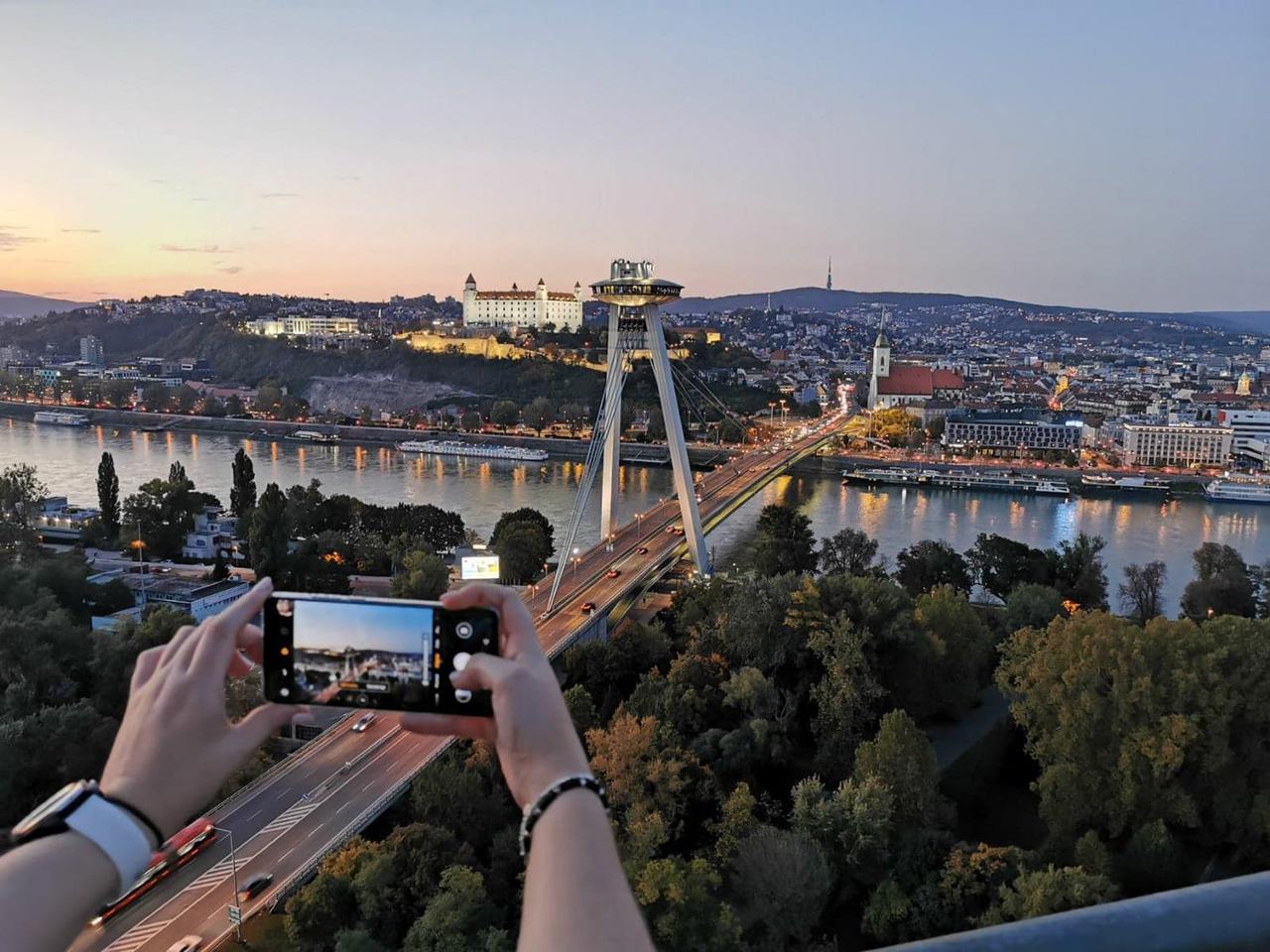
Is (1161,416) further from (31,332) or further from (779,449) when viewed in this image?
(31,332)

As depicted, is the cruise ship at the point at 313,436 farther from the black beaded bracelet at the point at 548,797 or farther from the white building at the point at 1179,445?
the black beaded bracelet at the point at 548,797

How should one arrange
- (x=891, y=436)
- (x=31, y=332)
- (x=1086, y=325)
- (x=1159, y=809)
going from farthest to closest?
(x=1086, y=325), (x=31, y=332), (x=891, y=436), (x=1159, y=809)

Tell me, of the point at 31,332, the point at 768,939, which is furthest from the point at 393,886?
the point at 31,332

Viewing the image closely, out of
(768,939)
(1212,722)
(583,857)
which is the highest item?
(583,857)

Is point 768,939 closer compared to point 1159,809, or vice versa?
point 768,939

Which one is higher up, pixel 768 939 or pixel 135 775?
pixel 135 775

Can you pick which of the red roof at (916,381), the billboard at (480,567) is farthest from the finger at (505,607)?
the red roof at (916,381)

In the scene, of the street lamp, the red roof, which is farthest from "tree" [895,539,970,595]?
the red roof
